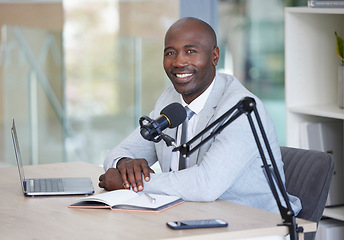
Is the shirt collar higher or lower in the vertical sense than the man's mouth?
lower

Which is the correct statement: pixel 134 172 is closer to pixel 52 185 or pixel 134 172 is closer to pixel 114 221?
pixel 52 185

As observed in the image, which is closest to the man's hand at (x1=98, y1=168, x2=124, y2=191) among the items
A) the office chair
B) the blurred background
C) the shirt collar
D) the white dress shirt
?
the white dress shirt

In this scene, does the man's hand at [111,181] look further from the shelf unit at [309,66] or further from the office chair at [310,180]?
the shelf unit at [309,66]

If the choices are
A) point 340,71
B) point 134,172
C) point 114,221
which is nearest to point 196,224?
point 114,221

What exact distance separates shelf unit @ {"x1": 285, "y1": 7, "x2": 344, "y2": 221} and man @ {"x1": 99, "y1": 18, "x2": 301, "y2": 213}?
76 centimetres

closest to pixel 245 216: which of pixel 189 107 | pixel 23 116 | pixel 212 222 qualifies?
pixel 212 222

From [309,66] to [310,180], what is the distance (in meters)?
1.08

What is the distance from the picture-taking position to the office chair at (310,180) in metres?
2.43

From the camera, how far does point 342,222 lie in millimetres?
3346

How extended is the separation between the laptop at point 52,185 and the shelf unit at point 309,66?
122 cm

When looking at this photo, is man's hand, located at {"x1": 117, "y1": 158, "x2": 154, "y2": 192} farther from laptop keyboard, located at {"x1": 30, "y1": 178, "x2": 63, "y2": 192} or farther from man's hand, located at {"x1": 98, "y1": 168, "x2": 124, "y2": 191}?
laptop keyboard, located at {"x1": 30, "y1": 178, "x2": 63, "y2": 192}

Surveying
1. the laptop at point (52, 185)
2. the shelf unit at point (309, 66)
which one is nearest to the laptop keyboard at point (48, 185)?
the laptop at point (52, 185)

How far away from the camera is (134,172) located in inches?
95.9

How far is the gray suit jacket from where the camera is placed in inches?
90.4
